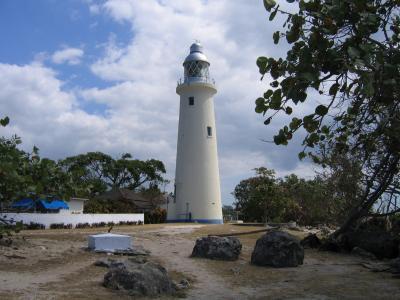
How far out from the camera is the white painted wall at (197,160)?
35000mm

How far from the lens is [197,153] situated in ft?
115

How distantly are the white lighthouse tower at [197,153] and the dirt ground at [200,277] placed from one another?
63.2 ft

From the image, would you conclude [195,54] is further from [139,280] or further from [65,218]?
[139,280]

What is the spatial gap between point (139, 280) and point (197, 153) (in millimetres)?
26584

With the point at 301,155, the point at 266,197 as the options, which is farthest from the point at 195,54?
the point at 301,155

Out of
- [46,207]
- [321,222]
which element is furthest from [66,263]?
[46,207]

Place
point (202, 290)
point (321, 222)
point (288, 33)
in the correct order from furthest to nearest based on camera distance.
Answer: point (321, 222) → point (202, 290) → point (288, 33)

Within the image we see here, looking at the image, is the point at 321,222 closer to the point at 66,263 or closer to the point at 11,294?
the point at 66,263

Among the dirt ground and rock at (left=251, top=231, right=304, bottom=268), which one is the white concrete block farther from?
rock at (left=251, top=231, right=304, bottom=268)

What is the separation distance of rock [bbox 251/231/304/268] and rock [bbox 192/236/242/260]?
2.37ft

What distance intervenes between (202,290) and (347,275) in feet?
14.6

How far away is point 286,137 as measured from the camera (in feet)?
17.8

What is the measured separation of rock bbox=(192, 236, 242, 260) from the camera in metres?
13.9

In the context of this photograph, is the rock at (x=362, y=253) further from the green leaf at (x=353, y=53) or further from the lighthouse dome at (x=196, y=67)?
the lighthouse dome at (x=196, y=67)
